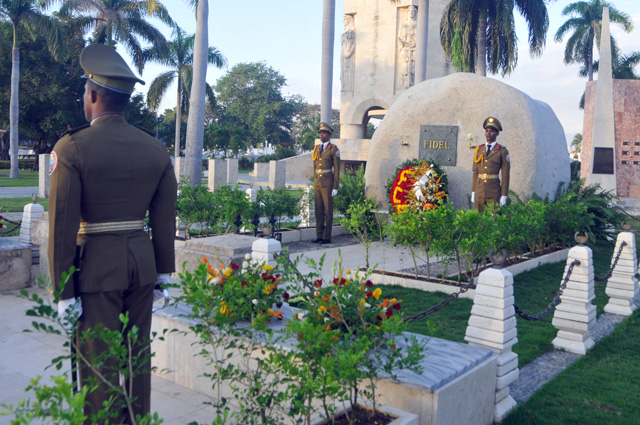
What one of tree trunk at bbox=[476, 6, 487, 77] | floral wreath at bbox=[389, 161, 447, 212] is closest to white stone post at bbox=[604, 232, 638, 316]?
floral wreath at bbox=[389, 161, 447, 212]

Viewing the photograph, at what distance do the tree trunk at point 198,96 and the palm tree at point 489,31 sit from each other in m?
9.27

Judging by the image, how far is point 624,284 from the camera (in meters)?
6.95

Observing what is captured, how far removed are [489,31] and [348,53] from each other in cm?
1425

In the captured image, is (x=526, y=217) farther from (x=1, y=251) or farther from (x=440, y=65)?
(x=440, y=65)

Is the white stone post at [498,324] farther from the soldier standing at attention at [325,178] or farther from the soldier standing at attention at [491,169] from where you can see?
the soldier standing at attention at [325,178]

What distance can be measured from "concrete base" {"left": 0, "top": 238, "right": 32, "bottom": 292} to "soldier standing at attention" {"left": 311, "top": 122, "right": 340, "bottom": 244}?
5380 mm

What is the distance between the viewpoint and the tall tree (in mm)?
61188

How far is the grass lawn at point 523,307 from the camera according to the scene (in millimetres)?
5402

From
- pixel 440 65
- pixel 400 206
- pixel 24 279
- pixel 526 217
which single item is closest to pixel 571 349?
pixel 526 217

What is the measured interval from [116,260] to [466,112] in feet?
30.7

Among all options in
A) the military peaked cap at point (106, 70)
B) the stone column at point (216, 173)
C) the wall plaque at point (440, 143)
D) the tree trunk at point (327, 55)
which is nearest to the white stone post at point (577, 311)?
the military peaked cap at point (106, 70)

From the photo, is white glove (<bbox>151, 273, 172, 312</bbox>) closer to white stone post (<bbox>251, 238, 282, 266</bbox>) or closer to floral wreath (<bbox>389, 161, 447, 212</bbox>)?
white stone post (<bbox>251, 238, 282, 266</bbox>)

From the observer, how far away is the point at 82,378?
9.06 ft

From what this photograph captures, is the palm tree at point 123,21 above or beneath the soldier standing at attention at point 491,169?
above
